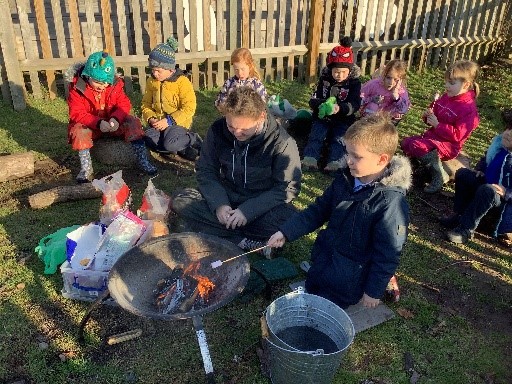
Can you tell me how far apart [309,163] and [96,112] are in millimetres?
2613

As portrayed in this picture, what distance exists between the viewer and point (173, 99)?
6012 mm

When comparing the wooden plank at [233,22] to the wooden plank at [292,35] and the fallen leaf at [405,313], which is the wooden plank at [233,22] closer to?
the wooden plank at [292,35]

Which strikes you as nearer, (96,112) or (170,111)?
(96,112)

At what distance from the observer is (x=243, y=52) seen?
235 inches

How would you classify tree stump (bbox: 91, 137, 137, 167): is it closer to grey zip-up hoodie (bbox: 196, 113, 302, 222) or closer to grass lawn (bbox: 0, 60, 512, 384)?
grass lawn (bbox: 0, 60, 512, 384)

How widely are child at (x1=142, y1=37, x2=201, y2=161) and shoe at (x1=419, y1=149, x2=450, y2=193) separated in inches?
111

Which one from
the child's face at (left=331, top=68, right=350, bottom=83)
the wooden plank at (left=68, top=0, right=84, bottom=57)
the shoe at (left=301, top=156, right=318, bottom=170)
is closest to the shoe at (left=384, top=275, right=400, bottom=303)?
the shoe at (left=301, top=156, right=318, bottom=170)

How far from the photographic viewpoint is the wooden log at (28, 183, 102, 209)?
16.3 ft

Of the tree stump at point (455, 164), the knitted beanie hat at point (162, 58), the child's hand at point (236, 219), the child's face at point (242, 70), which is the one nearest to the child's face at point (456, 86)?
the tree stump at point (455, 164)

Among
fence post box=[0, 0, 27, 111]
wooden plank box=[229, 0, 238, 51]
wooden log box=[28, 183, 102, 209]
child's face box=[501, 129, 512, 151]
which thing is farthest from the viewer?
wooden plank box=[229, 0, 238, 51]

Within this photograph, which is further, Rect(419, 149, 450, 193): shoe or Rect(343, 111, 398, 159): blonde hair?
Rect(419, 149, 450, 193): shoe

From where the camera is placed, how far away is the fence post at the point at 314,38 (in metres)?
7.78

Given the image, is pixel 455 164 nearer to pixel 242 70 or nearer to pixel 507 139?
pixel 507 139

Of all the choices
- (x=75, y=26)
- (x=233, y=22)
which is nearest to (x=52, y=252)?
(x=75, y=26)
